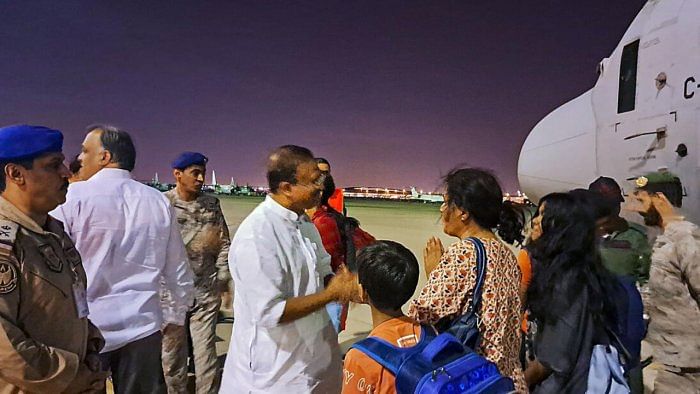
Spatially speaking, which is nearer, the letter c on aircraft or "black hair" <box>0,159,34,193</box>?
"black hair" <box>0,159,34,193</box>

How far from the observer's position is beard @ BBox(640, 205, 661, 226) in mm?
3160

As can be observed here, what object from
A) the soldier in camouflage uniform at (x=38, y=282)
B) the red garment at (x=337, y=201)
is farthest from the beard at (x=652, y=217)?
the soldier in camouflage uniform at (x=38, y=282)

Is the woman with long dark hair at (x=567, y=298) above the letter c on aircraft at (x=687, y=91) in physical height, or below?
below

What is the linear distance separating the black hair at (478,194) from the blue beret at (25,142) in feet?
5.27

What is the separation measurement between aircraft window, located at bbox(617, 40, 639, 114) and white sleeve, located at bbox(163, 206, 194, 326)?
425 cm

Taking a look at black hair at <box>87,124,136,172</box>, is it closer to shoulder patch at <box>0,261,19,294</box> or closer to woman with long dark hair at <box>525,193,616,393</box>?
shoulder patch at <box>0,261,19,294</box>

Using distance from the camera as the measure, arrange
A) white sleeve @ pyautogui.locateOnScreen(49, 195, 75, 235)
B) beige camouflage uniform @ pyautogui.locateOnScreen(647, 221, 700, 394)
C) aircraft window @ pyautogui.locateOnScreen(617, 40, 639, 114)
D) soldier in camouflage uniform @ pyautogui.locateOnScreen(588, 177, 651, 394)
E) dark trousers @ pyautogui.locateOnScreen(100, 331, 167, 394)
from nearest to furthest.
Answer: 1. white sleeve @ pyautogui.locateOnScreen(49, 195, 75, 235)
2. dark trousers @ pyautogui.locateOnScreen(100, 331, 167, 394)
3. beige camouflage uniform @ pyautogui.locateOnScreen(647, 221, 700, 394)
4. soldier in camouflage uniform @ pyautogui.locateOnScreen(588, 177, 651, 394)
5. aircraft window @ pyautogui.locateOnScreen(617, 40, 639, 114)

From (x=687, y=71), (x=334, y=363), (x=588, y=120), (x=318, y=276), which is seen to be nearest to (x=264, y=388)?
(x=334, y=363)

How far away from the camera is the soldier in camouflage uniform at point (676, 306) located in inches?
109

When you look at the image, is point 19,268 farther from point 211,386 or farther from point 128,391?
point 211,386

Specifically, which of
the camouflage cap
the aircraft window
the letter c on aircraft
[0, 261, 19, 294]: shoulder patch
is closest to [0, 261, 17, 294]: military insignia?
[0, 261, 19, 294]: shoulder patch

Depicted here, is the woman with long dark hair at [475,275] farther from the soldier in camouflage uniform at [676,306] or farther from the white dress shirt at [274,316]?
the soldier in camouflage uniform at [676,306]

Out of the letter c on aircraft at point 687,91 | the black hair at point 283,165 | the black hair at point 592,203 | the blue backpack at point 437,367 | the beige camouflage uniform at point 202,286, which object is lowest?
the beige camouflage uniform at point 202,286

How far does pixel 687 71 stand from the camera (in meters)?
4.01
